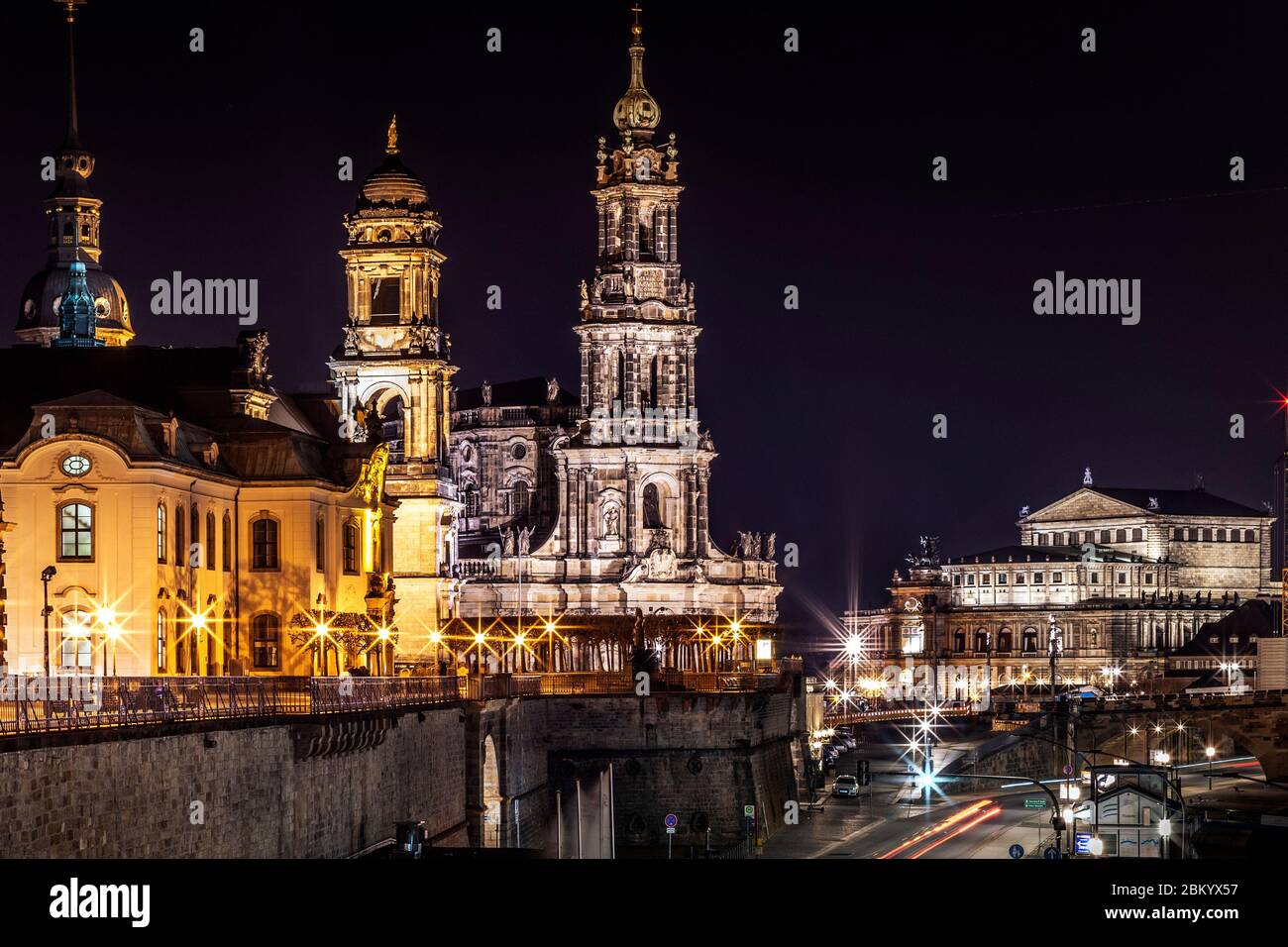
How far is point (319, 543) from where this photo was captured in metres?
84.2

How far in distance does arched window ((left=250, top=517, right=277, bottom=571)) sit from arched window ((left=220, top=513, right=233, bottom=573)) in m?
1.16

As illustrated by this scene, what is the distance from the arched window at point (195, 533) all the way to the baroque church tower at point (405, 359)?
123 feet

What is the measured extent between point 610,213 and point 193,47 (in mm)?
62825

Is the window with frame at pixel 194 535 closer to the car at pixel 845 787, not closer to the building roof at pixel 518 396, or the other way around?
the car at pixel 845 787

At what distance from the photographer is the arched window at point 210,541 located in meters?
78.8

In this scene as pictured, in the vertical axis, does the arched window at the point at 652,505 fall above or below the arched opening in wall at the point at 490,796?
above

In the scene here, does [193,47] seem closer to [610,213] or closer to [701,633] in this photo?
[701,633]

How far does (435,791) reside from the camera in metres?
67.9

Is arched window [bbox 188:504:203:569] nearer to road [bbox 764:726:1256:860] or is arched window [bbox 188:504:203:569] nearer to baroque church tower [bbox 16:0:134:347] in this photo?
road [bbox 764:726:1256:860]

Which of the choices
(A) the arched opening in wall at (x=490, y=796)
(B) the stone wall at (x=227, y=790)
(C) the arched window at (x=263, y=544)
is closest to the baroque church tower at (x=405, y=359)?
(C) the arched window at (x=263, y=544)

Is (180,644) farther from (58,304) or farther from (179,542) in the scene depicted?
(58,304)

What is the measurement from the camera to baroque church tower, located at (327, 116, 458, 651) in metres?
116

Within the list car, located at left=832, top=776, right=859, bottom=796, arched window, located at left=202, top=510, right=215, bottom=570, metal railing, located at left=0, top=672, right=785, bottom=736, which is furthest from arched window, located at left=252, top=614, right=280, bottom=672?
car, located at left=832, top=776, right=859, bottom=796
